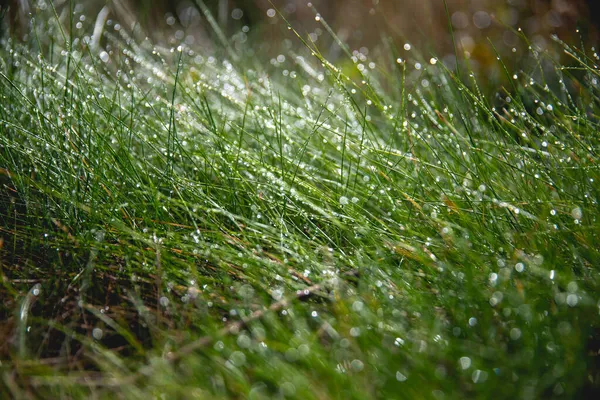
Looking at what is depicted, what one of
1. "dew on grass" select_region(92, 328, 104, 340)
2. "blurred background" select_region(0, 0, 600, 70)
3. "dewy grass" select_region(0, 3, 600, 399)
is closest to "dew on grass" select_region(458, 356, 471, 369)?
"dewy grass" select_region(0, 3, 600, 399)

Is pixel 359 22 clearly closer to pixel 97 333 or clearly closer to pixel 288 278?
pixel 288 278

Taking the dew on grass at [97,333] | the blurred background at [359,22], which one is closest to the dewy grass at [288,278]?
the dew on grass at [97,333]

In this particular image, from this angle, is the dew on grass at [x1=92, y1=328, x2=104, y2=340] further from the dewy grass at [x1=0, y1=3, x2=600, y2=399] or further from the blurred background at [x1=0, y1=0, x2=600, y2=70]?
the blurred background at [x1=0, y1=0, x2=600, y2=70]

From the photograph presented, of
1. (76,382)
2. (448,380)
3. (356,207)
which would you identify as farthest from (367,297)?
(76,382)

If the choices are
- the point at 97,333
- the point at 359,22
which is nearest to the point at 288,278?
the point at 97,333

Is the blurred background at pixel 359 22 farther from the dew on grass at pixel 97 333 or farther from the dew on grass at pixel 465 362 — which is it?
the dew on grass at pixel 465 362

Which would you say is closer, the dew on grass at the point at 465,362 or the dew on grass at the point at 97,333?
the dew on grass at the point at 465,362

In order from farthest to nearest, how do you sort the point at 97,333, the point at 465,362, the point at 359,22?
1. the point at 359,22
2. the point at 97,333
3. the point at 465,362

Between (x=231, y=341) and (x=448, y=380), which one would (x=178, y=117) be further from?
(x=448, y=380)

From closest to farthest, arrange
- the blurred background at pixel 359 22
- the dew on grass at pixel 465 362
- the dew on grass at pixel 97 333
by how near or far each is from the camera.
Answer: the dew on grass at pixel 465 362
the dew on grass at pixel 97 333
the blurred background at pixel 359 22
